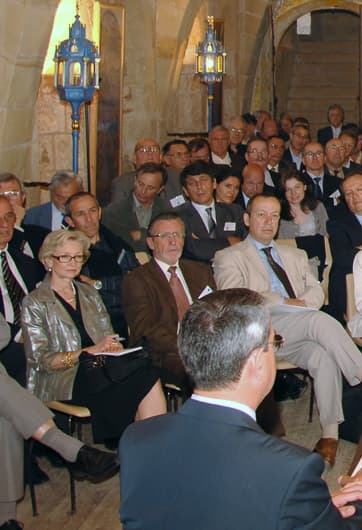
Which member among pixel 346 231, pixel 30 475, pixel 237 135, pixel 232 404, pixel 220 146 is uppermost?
pixel 237 135

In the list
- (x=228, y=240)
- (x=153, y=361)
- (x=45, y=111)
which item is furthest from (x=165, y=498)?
(x=45, y=111)

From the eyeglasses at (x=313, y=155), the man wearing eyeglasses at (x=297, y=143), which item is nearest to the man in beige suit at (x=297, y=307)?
the eyeglasses at (x=313, y=155)

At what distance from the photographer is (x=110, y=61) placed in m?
9.99

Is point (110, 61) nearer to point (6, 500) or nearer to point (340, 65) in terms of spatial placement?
point (6, 500)

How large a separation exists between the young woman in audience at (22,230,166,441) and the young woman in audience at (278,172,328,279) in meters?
2.42

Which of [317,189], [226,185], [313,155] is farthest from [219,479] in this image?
[313,155]

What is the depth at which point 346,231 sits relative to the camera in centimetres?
630

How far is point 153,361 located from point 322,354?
86 centimetres

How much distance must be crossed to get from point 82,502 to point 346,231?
8.77ft

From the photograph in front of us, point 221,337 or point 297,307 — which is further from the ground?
point 221,337

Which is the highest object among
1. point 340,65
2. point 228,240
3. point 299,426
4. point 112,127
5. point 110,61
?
point 340,65

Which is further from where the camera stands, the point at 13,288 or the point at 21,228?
the point at 21,228

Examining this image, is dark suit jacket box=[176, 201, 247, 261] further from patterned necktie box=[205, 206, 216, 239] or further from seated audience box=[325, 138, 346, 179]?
seated audience box=[325, 138, 346, 179]

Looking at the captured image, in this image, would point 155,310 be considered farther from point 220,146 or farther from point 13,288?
point 220,146
